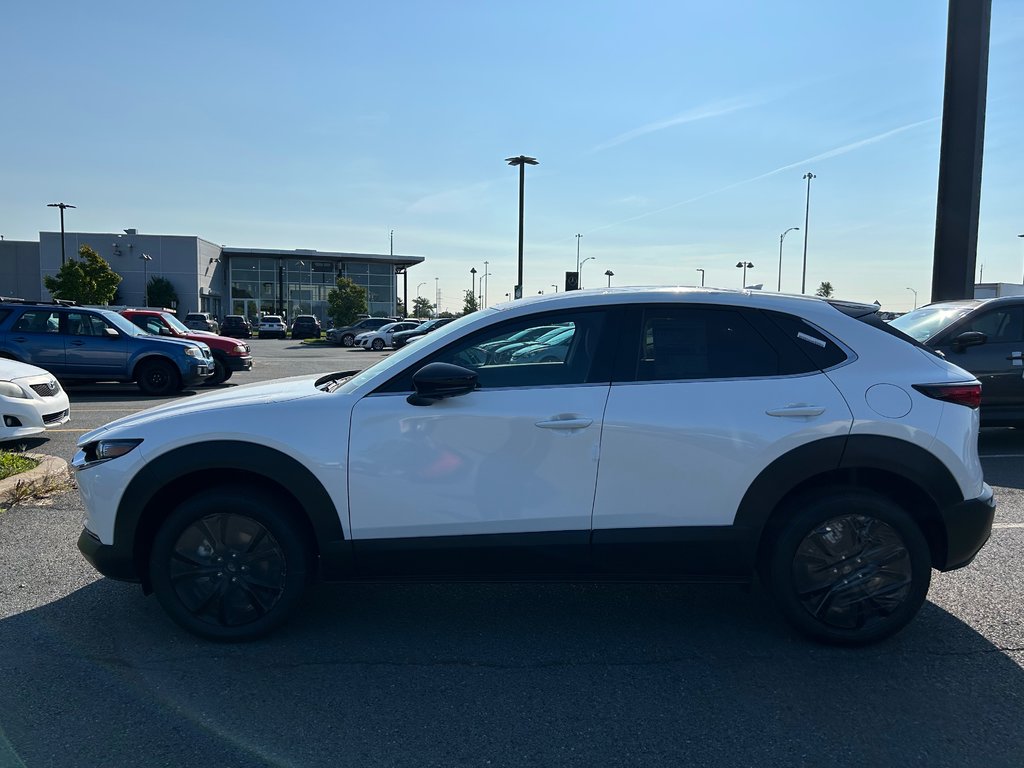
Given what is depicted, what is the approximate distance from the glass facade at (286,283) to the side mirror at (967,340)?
70889 mm

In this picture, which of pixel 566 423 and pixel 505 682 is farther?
pixel 566 423

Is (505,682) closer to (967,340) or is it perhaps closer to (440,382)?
(440,382)

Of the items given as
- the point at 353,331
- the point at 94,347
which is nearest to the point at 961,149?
the point at 94,347

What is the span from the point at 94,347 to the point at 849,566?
13.8 metres

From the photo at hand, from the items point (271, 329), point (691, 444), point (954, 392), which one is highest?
point (954, 392)

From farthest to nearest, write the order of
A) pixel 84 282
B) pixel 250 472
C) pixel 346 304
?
pixel 346 304 < pixel 84 282 < pixel 250 472

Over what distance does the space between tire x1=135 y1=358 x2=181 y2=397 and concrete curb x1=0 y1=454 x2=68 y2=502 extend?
284 inches

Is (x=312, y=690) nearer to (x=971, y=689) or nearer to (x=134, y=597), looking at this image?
(x=134, y=597)

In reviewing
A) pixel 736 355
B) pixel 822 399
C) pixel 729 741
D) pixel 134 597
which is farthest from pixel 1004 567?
pixel 134 597

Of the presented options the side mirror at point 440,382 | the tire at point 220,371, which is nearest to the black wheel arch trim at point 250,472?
the side mirror at point 440,382

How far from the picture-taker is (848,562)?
12.0 feet

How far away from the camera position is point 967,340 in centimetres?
839

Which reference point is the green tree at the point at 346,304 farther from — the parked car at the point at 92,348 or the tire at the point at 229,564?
the tire at the point at 229,564

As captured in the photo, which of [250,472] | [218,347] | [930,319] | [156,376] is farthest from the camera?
[218,347]
